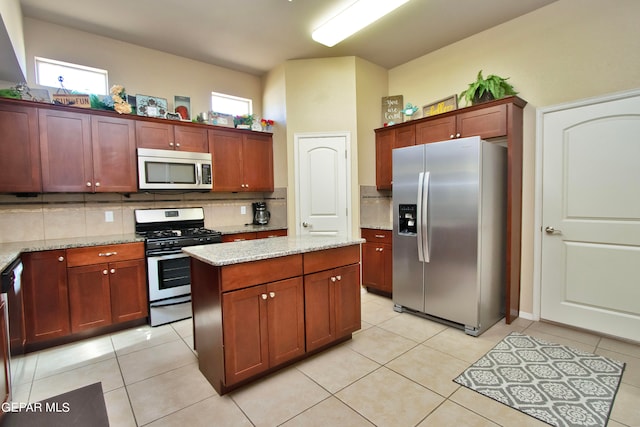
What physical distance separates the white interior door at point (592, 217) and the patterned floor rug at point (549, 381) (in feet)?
1.84

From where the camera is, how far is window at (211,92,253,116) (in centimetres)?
427

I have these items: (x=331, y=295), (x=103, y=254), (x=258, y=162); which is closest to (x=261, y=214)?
(x=258, y=162)

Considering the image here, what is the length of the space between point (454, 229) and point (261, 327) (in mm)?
1990

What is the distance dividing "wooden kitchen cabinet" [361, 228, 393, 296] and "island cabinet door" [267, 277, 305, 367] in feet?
5.94

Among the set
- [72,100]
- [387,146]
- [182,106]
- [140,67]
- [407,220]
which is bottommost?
[407,220]

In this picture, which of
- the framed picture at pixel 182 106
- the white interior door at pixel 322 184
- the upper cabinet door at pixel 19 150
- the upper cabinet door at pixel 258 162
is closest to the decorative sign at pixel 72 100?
the upper cabinet door at pixel 19 150

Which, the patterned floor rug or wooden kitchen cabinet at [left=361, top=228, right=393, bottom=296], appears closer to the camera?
the patterned floor rug

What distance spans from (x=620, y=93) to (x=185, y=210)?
182 inches

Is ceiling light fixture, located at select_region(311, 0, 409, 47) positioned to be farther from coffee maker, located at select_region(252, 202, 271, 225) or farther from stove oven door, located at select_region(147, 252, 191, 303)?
stove oven door, located at select_region(147, 252, 191, 303)

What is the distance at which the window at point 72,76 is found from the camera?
10.3ft

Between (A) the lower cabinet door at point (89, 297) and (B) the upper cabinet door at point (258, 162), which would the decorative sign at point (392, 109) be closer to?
(B) the upper cabinet door at point (258, 162)

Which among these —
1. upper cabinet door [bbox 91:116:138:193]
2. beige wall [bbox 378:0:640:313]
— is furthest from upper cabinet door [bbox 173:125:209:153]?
beige wall [bbox 378:0:640:313]

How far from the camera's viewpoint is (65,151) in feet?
9.68

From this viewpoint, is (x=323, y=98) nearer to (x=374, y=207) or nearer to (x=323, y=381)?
(x=374, y=207)
